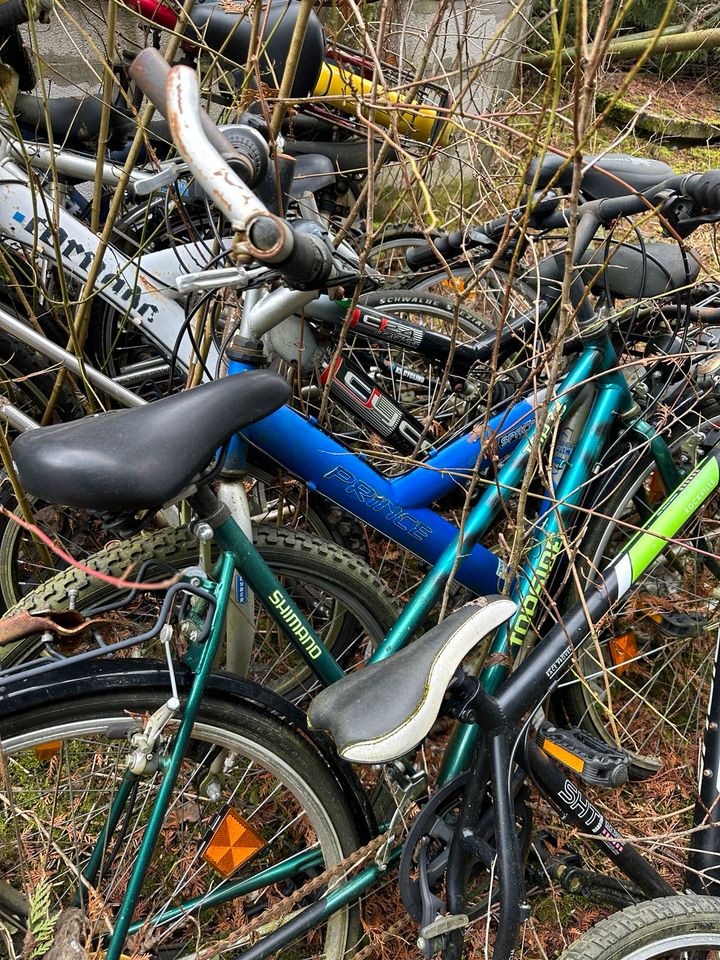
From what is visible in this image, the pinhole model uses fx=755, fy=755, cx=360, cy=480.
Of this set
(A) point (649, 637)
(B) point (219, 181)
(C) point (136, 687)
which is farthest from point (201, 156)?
(A) point (649, 637)

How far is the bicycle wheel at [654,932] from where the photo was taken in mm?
1509

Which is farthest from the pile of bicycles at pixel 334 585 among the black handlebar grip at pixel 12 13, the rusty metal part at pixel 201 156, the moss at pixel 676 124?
the moss at pixel 676 124

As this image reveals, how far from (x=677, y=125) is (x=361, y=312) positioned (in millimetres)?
5063

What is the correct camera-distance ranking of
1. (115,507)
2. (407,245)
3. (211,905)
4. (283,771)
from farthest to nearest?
1. (407,245)
2. (211,905)
3. (283,771)
4. (115,507)

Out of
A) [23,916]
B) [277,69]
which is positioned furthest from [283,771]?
[277,69]

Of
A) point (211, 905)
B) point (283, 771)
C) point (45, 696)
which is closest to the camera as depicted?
point (45, 696)

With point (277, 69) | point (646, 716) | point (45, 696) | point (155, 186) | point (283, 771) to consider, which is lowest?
point (646, 716)

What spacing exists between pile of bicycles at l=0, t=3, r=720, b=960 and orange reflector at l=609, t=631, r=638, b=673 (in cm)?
2

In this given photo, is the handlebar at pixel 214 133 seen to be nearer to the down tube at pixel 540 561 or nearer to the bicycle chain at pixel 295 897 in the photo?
the down tube at pixel 540 561

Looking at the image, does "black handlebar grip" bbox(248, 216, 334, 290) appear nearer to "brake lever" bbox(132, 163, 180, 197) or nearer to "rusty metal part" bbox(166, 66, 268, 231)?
"rusty metal part" bbox(166, 66, 268, 231)

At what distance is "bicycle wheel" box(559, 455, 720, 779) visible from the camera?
2338 millimetres

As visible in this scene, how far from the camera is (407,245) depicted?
3.83m

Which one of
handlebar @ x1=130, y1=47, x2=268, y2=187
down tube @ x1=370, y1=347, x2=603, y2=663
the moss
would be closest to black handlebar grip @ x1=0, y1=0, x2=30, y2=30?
handlebar @ x1=130, y1=47, x2=268, y2=187

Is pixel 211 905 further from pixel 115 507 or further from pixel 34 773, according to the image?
pixel 115 507
